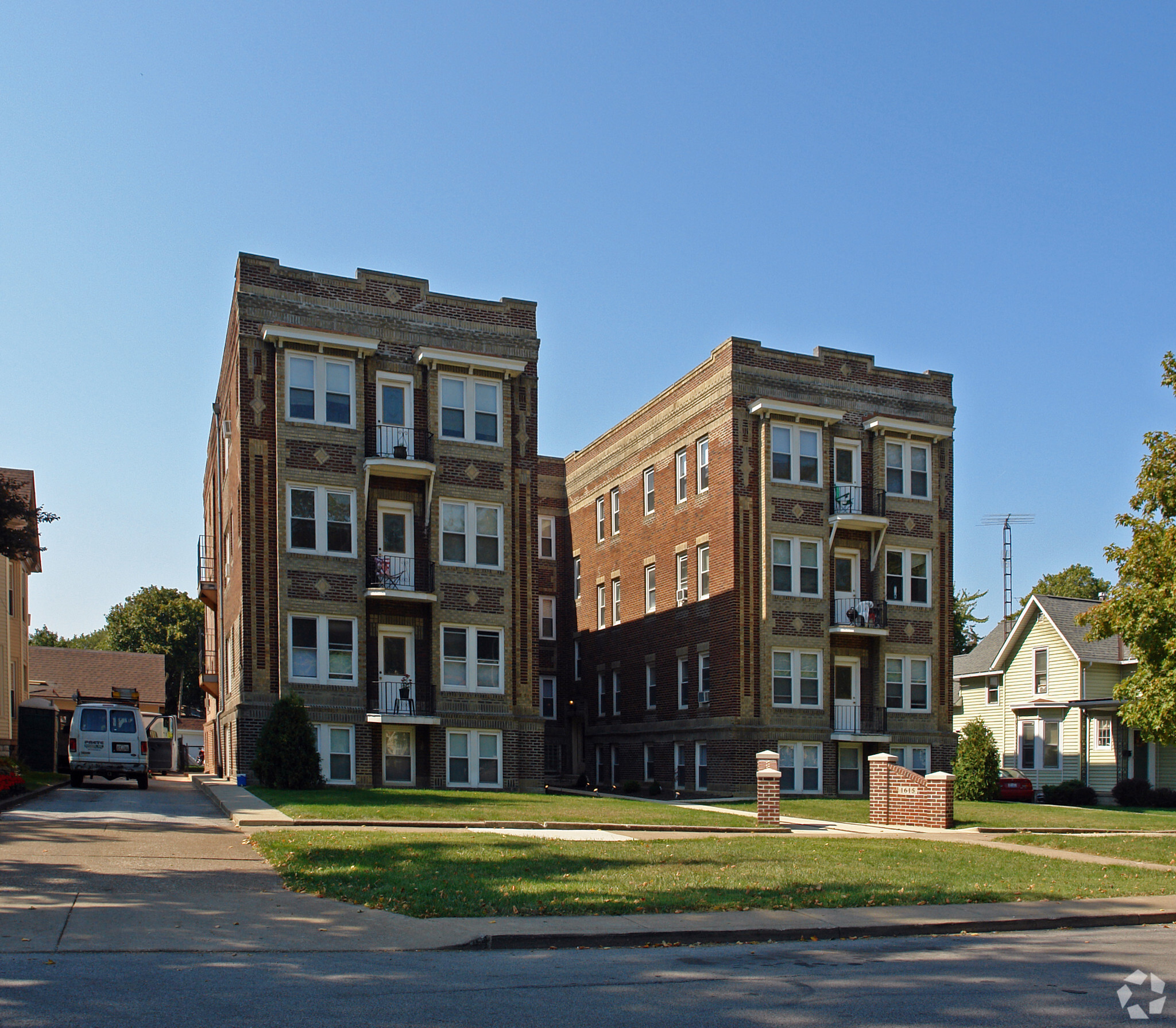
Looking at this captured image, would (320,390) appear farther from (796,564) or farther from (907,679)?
(907,679)

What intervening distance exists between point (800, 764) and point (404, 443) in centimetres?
1522

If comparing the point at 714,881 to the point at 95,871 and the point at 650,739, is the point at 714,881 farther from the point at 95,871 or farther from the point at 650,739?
the point at 650,739

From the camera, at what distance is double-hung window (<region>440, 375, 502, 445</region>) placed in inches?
1300

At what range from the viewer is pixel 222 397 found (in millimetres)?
37844

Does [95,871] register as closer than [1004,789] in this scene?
Yes

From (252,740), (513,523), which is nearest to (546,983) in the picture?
(252,740)

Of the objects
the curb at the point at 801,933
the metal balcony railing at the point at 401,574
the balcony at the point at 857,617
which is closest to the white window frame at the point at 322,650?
the metal balcony railing at the point at 401,574

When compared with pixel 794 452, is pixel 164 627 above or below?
below

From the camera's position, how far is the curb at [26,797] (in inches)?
832

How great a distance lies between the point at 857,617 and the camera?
3747 centimetres

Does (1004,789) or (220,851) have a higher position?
(220,851)

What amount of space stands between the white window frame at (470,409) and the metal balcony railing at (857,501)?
10.9 metres

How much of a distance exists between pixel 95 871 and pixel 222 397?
26430 millimetres

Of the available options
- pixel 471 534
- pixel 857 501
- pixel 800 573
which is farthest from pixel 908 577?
pixel 471 534
